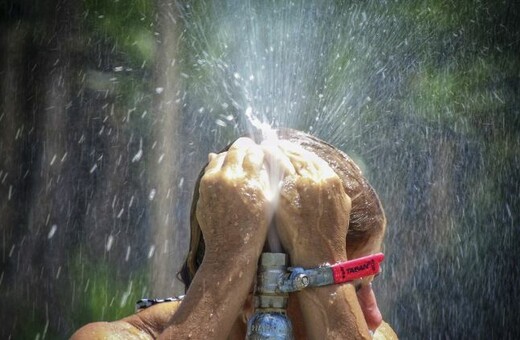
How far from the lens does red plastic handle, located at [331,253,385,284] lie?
5.13 feet

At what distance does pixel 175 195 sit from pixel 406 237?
7.79ft

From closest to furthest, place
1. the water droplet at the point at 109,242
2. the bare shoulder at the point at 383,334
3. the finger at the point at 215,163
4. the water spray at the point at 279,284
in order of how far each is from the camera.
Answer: the water spray at the point at 279,284 < the finger at the point at 215,163 < the bare shoulder at the point at 383,334 < the water droplet at the point at 109,242

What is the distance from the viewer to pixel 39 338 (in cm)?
737

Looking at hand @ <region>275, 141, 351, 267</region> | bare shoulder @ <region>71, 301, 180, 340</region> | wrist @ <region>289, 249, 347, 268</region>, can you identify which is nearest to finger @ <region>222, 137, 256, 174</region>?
hand @ <region>275, 141, 351, 267</region>

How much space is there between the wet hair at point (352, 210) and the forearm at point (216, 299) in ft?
0.67

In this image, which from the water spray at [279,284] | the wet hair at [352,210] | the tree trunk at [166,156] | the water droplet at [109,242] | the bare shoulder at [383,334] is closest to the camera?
the water spray at [279,284]

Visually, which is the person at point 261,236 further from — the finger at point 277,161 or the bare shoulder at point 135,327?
the bare shoulder at point 135,327

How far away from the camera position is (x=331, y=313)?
156 cm

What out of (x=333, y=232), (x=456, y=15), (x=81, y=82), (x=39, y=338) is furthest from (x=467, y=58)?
(x=333, y=232)

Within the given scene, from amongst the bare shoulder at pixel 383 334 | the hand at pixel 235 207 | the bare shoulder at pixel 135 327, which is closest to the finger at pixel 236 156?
the hand at pixel 235 207

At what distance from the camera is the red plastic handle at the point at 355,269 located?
1.56 meters

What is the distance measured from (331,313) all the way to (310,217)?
0.19 metres

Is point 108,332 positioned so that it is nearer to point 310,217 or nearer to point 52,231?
point 310,217

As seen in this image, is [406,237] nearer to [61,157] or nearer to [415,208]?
[415,208]
